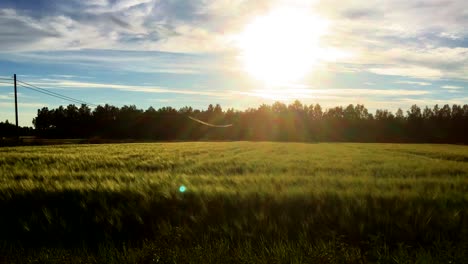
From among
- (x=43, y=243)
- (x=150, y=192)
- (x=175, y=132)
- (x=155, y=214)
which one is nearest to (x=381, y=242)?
(x=155, y=214)

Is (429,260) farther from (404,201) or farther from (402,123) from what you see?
(402,123)

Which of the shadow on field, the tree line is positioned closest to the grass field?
the shadow on field

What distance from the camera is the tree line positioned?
117812mm

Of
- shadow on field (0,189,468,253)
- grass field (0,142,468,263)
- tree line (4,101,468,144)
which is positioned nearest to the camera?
grass field (0,142,468,263)

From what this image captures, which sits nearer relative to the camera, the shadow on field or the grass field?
the grass field

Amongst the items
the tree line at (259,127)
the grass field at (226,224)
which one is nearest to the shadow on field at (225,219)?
the grass field at (226,224)

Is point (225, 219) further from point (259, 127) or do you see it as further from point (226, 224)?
point (259, 127)

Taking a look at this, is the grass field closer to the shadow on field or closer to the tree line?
the shadow on field

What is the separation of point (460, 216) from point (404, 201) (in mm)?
939

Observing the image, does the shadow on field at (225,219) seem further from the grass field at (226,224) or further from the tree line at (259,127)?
the tree line at (259,127)

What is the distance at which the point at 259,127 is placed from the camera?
14450 cm

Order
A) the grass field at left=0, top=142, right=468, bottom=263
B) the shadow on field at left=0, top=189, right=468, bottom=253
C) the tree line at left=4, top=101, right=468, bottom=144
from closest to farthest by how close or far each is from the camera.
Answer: the grass field at left=0, top=142, right=468, bottom=263
the shadow on field at left=0, top=189, right=468, bottom=253
the tree line at left=4, top=101, right=468, bottom=144

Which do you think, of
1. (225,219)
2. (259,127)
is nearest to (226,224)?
(225,219)

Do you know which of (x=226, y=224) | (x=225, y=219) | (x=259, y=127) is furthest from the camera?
(x=259, y=127)
